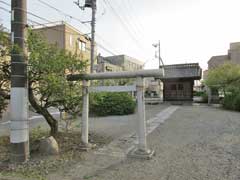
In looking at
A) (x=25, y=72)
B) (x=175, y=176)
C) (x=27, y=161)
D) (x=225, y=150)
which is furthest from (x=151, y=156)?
(x=25, y=72)

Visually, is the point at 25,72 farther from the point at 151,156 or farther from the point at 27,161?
the point at 151,156

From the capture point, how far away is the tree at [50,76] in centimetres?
498

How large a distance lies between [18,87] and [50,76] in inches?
27.8

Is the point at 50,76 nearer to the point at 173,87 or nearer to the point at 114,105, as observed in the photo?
the point at 114,105

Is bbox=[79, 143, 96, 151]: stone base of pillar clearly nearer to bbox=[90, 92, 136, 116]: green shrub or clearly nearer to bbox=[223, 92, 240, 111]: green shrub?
bbox=[90, 92, 136, 116]: green shrub

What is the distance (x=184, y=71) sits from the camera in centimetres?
2269

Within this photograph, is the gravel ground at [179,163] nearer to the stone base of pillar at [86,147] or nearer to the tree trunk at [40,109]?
the stone base of pillar at [86,147]

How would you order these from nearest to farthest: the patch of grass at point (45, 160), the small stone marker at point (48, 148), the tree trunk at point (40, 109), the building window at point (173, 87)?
1. the patch of grass at point (45, 160)
2. the small stone marker at point (48, 148)
3. the tree trunk at point (40, 109)
4. the building window at point (173, 87)

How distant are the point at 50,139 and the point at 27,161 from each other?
0.75 metres

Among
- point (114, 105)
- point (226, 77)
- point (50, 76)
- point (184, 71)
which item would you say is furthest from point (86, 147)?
point (184, 71)

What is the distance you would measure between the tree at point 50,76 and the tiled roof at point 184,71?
57.4ft

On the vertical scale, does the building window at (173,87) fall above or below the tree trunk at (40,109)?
above

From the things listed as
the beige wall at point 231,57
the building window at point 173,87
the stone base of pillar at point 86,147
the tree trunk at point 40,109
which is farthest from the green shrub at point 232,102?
the beige wall at point 231,57

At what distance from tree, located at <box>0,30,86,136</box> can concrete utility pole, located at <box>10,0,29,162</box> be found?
0.36 meters
